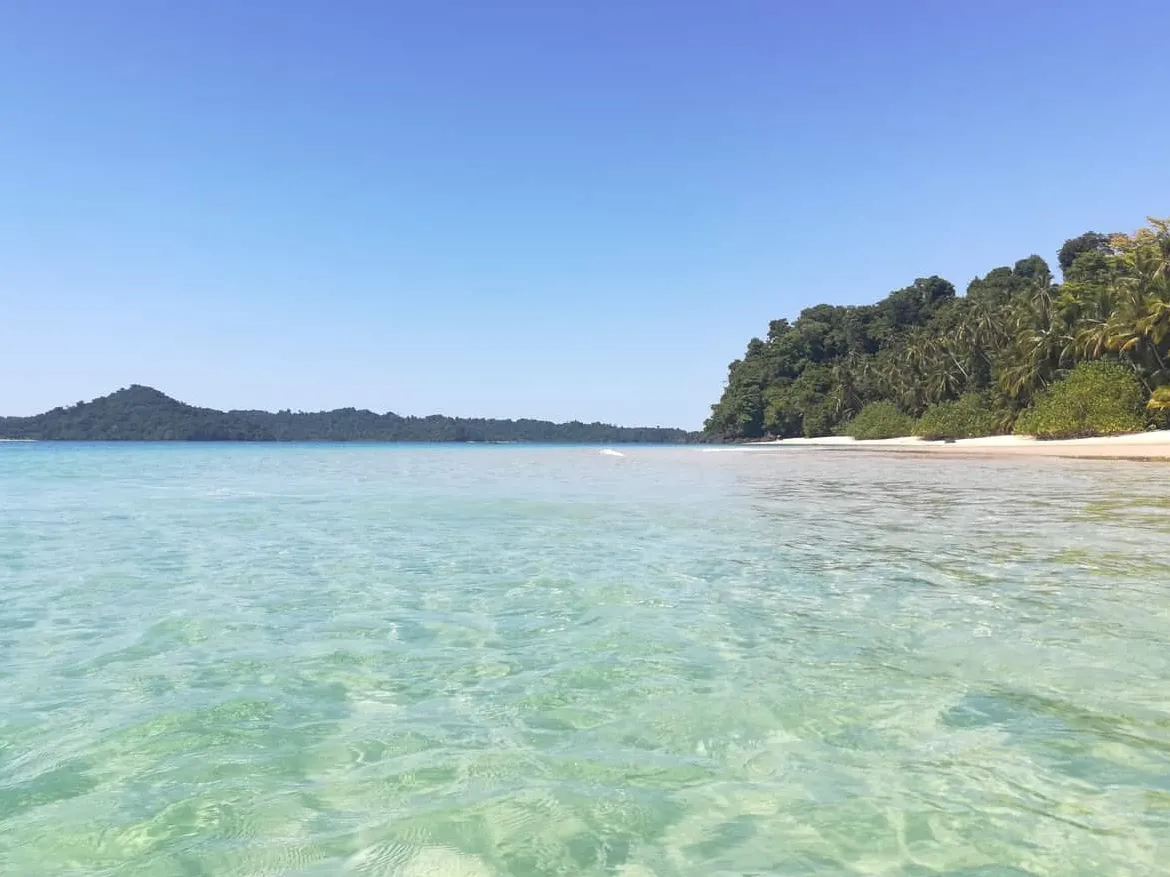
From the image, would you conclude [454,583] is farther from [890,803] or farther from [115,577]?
[890,803]

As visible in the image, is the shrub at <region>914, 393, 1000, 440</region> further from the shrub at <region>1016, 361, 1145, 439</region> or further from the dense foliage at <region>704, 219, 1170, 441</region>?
the shrub at <region>1016, 361, 1145, 439</region>

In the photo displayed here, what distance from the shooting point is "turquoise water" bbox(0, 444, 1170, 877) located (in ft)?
10.1

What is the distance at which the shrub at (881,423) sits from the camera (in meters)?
88.2

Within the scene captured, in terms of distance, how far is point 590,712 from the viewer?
14.9ft

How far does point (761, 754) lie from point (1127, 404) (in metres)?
59.5

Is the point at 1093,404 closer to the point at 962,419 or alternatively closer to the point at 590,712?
the point at 962,419

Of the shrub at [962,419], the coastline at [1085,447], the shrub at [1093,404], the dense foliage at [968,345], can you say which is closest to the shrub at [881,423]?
the dense foliage at [968,345]

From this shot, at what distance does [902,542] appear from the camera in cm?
1128

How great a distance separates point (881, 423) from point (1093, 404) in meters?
38.9

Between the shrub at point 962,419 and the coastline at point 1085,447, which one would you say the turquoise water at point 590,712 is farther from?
the shrub at point 962,419

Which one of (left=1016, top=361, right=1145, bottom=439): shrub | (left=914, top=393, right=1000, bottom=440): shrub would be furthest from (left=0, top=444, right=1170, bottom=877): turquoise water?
(left=914, top=393, right=1000, bottom=440): shrub

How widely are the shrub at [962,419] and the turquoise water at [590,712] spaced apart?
6765 centimetres

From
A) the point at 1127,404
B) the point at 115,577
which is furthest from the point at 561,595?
the point at 1127,404

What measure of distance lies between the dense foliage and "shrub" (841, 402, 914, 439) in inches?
66.7
